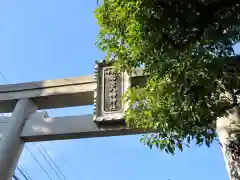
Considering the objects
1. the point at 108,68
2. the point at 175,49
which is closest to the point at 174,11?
the point at 175,49

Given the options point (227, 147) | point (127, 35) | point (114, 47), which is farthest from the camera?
point (114, 47)

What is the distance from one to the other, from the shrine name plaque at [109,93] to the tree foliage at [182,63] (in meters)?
1.60

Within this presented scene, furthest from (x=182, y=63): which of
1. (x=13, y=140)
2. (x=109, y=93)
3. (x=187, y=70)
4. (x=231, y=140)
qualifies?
(x=13, y=140)

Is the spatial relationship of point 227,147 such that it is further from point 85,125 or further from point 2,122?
point 2,122

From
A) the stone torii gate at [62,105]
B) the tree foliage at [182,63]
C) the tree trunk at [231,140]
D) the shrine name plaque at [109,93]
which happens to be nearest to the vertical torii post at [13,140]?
the stone torii gate at [62,105]

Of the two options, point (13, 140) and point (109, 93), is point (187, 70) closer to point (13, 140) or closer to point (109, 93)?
point (109, 93)

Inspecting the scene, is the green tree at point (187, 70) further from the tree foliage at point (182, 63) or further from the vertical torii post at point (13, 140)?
the vertical torii post at point (13, 140)

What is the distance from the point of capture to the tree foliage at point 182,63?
261 cm

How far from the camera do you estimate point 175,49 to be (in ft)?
9.64

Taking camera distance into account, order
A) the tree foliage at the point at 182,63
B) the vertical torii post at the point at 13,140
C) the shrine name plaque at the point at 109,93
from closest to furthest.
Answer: the tree foliage at the point at 182,63, the shrine name plaque at the point at 109,93, the vertical torii post at the point at 13,140

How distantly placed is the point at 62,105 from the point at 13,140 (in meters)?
1.01

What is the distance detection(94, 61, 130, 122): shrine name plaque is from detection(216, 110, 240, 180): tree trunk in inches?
75.0

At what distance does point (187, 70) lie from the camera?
2555mm

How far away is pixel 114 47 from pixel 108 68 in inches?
69.5
